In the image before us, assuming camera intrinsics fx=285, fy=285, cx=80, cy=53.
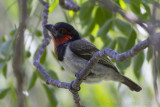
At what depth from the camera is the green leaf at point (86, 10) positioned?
3701 millimetres

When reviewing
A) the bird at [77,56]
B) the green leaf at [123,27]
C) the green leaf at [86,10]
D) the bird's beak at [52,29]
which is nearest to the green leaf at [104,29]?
the green leaf at [123,27]

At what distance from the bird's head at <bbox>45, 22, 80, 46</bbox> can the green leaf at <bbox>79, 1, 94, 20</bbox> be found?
0.90ft

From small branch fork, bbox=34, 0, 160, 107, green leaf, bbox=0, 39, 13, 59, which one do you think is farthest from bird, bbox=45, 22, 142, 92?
green leaf, bbox=0, 39, 13, 59

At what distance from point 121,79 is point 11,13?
10.9ft

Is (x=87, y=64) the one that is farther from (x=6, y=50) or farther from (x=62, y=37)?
(x=62, y=37)

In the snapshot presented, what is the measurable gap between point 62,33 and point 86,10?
474 mm

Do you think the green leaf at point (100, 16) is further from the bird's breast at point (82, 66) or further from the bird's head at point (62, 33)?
the bird's breast at point (82, 66)

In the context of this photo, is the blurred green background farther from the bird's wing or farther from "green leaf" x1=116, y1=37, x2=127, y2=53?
the bird's wing

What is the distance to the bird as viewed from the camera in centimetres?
337

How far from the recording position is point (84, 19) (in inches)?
150

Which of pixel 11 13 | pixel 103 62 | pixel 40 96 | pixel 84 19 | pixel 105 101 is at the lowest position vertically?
pixel 40 96

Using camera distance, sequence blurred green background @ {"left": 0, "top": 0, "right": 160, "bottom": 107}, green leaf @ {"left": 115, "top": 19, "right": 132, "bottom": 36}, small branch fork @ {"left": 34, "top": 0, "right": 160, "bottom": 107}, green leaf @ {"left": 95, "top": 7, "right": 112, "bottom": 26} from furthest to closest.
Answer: green leaf @ {"left": 95, "top": 7, "right": 112, "bottom": 26}, green leaf @ {"left": 115, "top": 19, "right": 132, "bottom": 36}, blurred green background @ {"left": 0, "top": 0, "right": 160, "bottom": 107}, small branch fork @ {"left": 34, "top": 0, "right": 160, "bottom": 107}

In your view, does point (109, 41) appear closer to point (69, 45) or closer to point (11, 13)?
point (69, 45)

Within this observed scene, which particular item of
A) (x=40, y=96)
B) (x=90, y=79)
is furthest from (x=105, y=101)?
(x=40, y=96)
